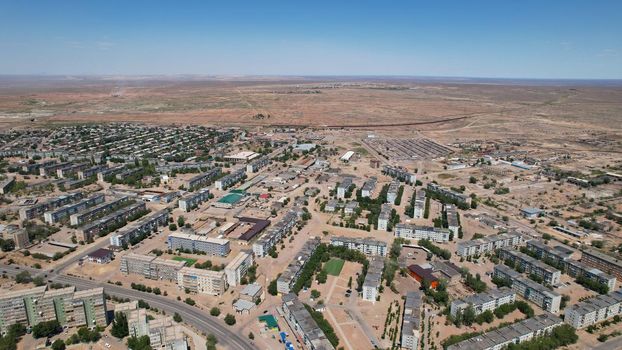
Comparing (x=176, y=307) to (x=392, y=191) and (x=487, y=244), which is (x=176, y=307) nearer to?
(x=487, y=244)

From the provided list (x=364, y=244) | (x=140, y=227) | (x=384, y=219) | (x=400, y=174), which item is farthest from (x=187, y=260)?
(x=400, y=174)

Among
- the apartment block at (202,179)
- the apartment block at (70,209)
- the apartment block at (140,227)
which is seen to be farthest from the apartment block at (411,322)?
the apartment block at (70,209)

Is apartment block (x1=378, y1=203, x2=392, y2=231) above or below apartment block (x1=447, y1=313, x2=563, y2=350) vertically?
above

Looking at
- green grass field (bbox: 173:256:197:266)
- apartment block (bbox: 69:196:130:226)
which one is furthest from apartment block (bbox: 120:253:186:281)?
apartment block (bbox: 69:196:130:226)

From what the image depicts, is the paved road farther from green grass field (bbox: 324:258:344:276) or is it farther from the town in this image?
green grass field (bbox: 324:258:344:276)

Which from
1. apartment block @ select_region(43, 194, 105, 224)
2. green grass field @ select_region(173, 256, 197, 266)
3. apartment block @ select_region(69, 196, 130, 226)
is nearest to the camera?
green grass field @ select_region(173, 256, 197, 266)

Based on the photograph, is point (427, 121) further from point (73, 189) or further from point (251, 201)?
point (73, 189)

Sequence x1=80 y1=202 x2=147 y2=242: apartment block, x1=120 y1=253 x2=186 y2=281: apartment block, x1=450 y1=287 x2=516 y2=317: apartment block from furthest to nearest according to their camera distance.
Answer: x1=80 y1=202 x2=147 y2=242: apartment block, x1=120 y1=253 x2=186 y2=281: apartment block, x1=450 y1=287 x2=516 y2=317: apartment block
